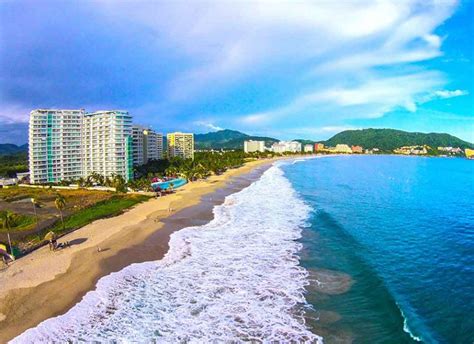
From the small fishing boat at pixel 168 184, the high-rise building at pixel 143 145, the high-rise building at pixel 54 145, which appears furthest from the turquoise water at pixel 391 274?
the high-rise building at pixel 143 145

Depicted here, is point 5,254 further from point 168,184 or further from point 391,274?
point 168,184

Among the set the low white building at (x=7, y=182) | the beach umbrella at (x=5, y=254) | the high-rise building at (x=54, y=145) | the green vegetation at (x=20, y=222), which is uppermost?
the high-rise building at (x=54, y=145)

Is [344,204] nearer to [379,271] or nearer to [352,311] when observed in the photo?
[379,271]

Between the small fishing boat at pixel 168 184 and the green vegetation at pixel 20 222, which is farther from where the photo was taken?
the small fishing boat at pixel 168 184

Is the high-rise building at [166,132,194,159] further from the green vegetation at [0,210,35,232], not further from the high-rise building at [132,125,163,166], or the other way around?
the green vegetation at [0,210,35,232]

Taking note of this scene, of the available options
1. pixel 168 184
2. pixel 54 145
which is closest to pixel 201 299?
pixel 168 184

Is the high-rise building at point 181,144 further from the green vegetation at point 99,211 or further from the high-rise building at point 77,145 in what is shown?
the green vegetation at point 99,211

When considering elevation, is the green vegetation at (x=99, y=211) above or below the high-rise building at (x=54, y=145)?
below
